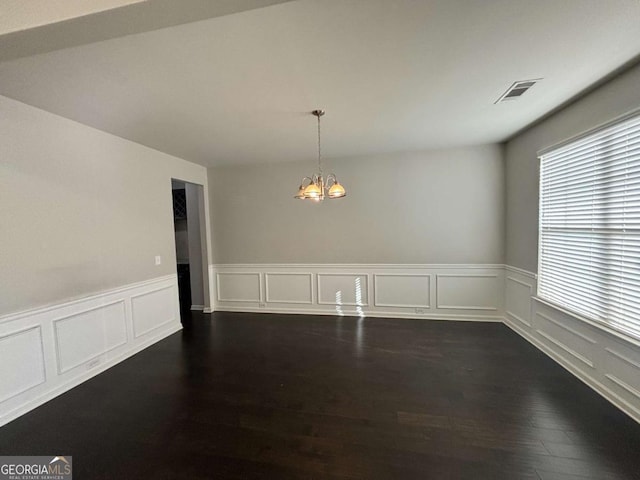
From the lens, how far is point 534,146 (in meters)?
3.44

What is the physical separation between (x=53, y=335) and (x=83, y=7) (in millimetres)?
2940

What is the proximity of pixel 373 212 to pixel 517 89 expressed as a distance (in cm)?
257

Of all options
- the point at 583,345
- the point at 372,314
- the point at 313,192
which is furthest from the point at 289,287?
the point at 583,345

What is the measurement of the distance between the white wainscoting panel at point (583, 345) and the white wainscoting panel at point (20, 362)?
513 centimetres

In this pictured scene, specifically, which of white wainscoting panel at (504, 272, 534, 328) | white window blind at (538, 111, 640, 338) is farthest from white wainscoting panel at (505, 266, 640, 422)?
white window blind at (538, 111, 640, 338)

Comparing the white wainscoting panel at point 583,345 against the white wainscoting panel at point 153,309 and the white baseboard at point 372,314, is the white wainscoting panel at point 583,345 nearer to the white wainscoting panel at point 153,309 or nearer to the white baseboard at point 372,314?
the white baseboard at point 372,314

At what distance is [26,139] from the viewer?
2.51 metres

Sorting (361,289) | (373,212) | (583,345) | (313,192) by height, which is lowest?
(583,345)

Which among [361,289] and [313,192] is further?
[361,289]

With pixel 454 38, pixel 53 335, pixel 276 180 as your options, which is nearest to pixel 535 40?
pixel 454 38

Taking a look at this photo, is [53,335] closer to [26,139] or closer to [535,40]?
[26,139]

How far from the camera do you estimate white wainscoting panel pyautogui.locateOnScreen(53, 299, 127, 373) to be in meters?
2.75

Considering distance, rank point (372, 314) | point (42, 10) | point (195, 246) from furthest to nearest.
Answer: point (195, 246) < point (372, 314) < point (42, 10)

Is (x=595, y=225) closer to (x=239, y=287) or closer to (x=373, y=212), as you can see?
Answer: (x=373, y=212)
